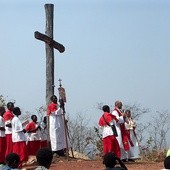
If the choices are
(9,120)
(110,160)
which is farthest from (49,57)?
(110,160)

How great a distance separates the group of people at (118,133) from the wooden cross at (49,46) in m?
2.02

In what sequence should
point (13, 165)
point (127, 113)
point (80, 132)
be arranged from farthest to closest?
point (80, 132)
point (127, 113)
point (13, 165)

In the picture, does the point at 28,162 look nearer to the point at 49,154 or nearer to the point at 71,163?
the point at 71,163

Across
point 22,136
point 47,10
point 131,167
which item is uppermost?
point 47,10

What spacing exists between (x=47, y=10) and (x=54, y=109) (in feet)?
10.4

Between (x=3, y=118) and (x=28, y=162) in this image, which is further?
(x=28, y=162)

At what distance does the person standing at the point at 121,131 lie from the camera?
1523cm

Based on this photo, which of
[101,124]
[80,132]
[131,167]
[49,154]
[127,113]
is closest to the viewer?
Result: [49,154]

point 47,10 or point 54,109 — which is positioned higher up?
point 47,10

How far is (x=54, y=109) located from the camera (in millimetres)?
15578

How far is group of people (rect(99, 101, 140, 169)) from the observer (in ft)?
48.8

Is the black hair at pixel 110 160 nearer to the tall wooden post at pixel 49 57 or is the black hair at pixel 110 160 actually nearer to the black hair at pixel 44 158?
the black hair at pixel 44 158

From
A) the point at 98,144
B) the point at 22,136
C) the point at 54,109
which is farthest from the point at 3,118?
the point at 98,144

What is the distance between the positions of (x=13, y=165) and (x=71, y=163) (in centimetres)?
694
